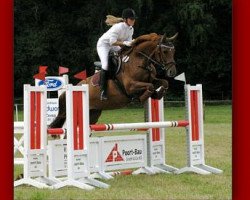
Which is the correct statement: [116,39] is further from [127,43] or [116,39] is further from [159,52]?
[159,52]

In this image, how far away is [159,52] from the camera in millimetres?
7133

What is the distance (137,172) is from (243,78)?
228 inches

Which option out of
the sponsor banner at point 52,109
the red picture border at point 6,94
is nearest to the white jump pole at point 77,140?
the red picture border at point 6,94

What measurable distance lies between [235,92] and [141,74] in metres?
6.15

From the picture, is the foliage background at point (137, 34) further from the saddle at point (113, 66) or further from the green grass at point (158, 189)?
the green grass at point (158, 189)

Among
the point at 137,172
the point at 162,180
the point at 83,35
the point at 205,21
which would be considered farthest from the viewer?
the point at 83,35

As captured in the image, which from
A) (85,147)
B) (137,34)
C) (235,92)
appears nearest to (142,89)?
(85,147)

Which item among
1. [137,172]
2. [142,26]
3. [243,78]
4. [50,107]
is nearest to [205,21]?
[142,26]

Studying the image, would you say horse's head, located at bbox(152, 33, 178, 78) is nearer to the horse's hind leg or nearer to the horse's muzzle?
the horse's muzzle

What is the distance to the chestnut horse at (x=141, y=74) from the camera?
7047 millimetres

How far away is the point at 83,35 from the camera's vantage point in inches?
1371

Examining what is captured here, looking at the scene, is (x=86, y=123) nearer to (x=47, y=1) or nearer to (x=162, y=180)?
(x=162, y=180)

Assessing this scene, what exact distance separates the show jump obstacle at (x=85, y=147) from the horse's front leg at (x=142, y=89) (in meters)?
0.17

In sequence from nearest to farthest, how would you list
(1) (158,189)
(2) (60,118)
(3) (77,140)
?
(1) (158,189), (3) (77,140), (2) (60,118)
